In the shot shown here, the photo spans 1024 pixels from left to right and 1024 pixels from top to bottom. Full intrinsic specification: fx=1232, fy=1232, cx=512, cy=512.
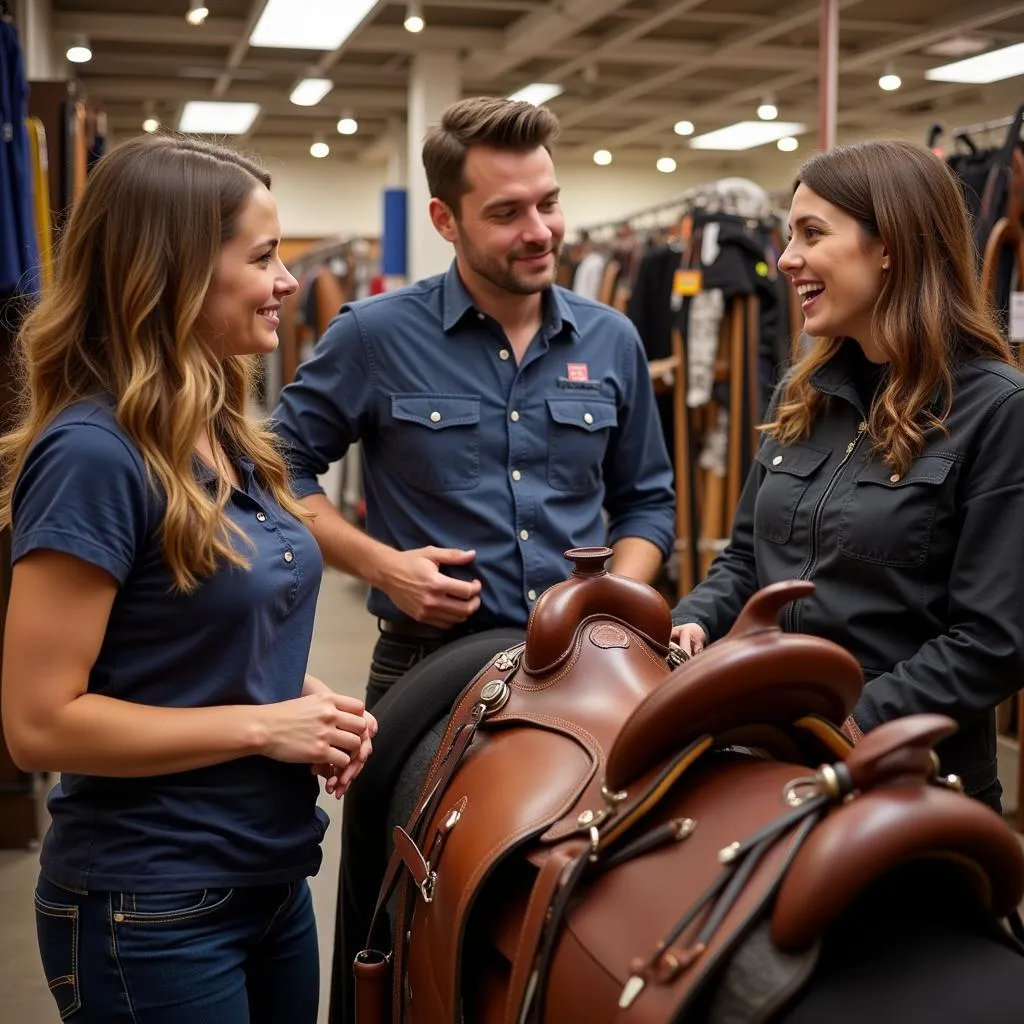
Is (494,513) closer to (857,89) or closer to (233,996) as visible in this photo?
(233,996)

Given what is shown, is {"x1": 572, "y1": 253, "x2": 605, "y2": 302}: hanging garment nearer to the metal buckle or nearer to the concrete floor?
the concrete floor

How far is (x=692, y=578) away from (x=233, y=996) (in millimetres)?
4359

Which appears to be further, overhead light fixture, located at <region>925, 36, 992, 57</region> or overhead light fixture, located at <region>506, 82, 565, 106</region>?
overhead light fixture, located at <region>506, 82, 565, 106</region>

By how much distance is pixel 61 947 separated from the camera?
135cm

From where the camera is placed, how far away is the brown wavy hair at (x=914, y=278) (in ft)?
5.52

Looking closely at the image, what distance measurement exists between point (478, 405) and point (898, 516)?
855mm

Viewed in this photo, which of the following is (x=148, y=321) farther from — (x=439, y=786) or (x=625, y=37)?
(x=625, y=37)

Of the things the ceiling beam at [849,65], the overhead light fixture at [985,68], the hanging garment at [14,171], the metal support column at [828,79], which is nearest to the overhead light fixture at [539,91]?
the ceiling beam at [849,65]

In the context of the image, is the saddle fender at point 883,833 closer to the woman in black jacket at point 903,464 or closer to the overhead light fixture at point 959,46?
the woman in black jacket at point 903,464

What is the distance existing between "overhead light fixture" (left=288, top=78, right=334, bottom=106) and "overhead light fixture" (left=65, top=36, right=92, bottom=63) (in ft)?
5.93

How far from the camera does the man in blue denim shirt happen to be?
2189 millimetres

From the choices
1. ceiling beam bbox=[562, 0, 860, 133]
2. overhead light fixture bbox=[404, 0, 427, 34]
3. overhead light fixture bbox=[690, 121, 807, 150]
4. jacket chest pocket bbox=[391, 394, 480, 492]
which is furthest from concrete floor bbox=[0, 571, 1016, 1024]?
overhead light fixture bbox=[690, 121, 807, 150]

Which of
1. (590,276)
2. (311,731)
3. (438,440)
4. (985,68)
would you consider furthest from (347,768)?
(985,68)

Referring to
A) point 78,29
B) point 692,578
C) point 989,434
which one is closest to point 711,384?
point 692,578
